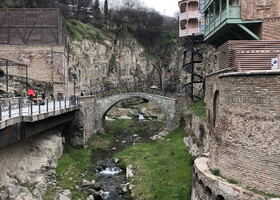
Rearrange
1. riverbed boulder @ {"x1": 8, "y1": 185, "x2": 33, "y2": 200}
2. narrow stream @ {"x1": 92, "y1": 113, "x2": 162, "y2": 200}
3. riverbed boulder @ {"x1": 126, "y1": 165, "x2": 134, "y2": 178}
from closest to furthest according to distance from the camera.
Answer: riverbed boulder @ {"x1": 8, "y1": 185, "x2": 33, "y2": 200}
narrow stream @ {"x1": 92, "y1": 113, "x2": 162, "y2": 200}
riverbed boulder @ {"x1": 126, "y1": 165, "x2": 134, "y2": 178}

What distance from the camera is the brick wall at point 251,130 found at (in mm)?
7199

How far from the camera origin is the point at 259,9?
12273mm

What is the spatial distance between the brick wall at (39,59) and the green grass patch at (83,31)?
13214 millimetres

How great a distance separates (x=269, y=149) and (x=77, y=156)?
16100 millimetres

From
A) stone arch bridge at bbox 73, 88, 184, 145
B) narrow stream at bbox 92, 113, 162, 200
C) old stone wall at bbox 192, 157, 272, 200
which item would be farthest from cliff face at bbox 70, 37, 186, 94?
old stone wall at bbox 192, 157, 272, 200

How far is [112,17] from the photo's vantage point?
5834cm

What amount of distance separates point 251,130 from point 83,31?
43.0m

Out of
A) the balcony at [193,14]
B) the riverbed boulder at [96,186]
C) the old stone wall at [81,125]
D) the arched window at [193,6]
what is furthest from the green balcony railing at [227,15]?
the arched window at [193,6]

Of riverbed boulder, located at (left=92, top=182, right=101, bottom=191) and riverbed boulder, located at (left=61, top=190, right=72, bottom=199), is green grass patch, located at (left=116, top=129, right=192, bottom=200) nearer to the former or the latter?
riverbed boulder, located at (left=92, top=182, right=101, bottom=191)

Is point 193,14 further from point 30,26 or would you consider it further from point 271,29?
point 271,29

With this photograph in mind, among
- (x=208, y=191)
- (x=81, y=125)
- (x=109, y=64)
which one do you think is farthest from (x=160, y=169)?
(x=109, y=64)

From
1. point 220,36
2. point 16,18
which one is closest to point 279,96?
point 220,36

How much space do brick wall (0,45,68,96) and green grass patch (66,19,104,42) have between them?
13214 mm

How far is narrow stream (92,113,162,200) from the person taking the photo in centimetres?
1525
